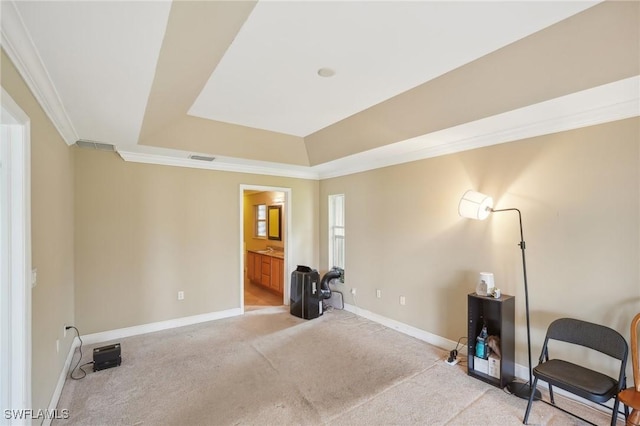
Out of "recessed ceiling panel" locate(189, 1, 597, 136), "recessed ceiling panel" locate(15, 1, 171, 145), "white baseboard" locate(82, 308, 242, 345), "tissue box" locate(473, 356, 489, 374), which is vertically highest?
"recessed ceiling panel" locate(189, 1, 597, 136)

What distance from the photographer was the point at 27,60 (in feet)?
5.16

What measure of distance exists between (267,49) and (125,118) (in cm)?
148

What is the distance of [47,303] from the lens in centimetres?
226

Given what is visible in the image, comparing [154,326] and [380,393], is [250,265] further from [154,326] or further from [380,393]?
[380,393]

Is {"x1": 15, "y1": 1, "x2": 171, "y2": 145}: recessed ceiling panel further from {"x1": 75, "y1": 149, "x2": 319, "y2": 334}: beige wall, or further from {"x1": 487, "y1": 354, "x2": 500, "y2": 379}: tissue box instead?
{"x1": 487, "y1": 354, "x2": 500, "y2": 379}: tissue box

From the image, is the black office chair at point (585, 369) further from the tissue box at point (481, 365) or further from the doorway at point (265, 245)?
the doorway at point (265, 245)

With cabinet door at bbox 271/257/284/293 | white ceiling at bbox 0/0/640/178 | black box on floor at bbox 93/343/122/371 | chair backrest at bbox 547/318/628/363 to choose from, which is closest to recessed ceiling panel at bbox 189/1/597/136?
white ceiling at bbox 0/0/640/178

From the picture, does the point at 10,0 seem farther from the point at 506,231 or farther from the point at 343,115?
the point at 506,231

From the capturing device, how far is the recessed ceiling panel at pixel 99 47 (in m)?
1.24

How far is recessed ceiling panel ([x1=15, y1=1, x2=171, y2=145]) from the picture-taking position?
1.24 metres

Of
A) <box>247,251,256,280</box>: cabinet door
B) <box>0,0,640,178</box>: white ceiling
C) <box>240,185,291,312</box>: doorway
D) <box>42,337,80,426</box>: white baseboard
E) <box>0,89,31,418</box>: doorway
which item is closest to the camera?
<box>0,0,640,178</box>: white ceiling

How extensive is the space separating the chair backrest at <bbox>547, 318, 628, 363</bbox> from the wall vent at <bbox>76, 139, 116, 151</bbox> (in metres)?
4.94

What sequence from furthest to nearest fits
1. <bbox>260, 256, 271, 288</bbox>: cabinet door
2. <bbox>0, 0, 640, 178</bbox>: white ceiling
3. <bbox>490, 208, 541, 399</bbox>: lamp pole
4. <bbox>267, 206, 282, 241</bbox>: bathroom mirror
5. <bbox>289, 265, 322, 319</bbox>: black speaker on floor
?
<bbox>267, 206, 282, 241</bbox>: bathroom mirror → <bbox>260, 256, 271, 288</bbox>: cabinet door → <bbox>289, 265, 322, 319</bbox>: black speaker on floor → <bbox>490, 208, 541, 399</bbox>: lamp pole → <bbox>0, 0, 640, 178</bbox>: white ceiling

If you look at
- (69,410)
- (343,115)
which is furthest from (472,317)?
(69,410)
